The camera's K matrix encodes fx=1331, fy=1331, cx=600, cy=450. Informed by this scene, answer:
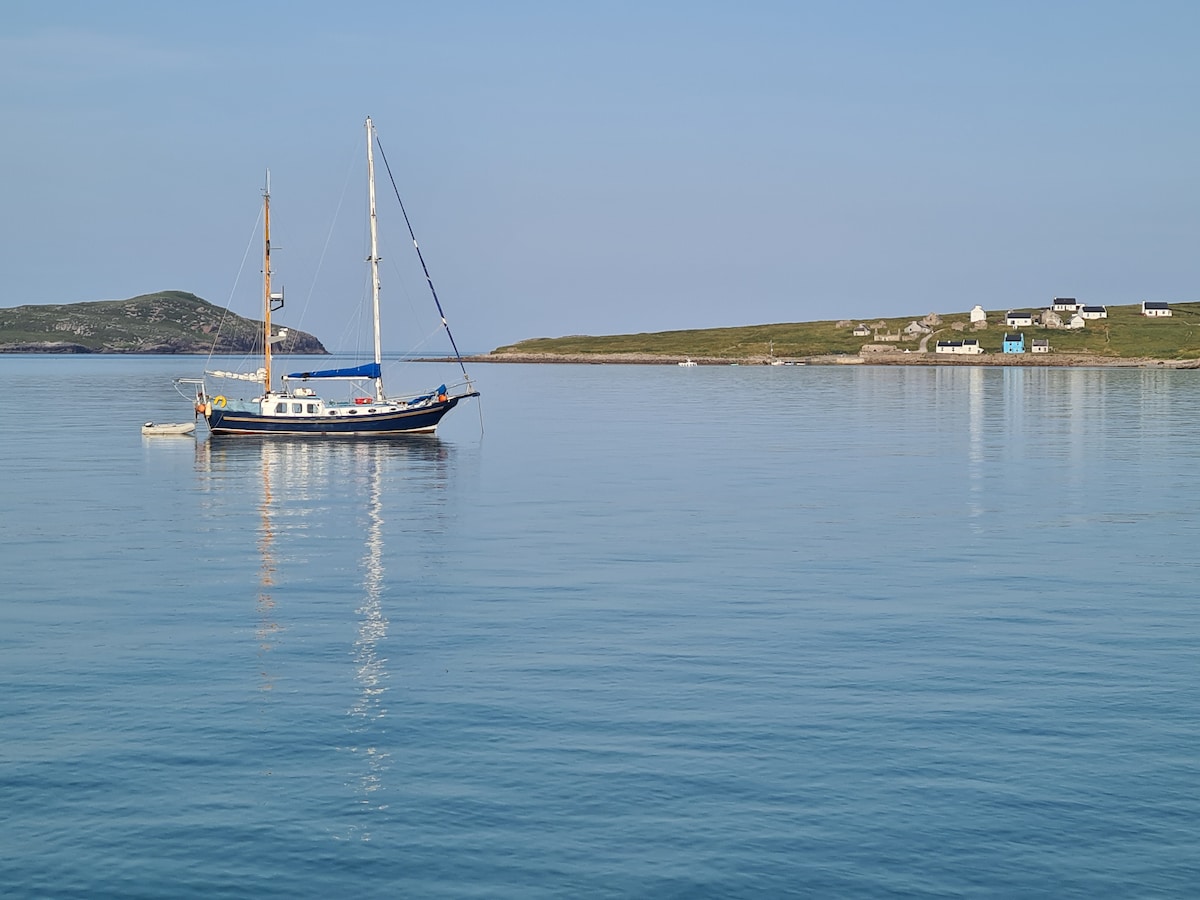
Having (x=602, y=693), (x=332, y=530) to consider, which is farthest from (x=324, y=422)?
(x=602, y=693)

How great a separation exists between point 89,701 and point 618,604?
1211 cm

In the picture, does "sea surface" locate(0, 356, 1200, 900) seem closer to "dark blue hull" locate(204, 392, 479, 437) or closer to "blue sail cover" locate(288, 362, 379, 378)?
"dark blue hull" locate(204, 392, 479, 437)

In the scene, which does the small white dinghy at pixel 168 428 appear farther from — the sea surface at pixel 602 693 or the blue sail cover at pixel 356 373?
the sea surface at pixel 602 693

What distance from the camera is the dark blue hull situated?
268 feet

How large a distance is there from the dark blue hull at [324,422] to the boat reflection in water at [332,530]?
2.59ft

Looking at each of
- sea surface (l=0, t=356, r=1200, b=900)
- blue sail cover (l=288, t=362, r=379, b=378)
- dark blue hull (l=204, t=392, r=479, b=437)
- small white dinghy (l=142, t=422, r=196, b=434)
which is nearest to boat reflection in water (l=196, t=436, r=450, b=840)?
sea surface (l=0, t=356, r=1200, b=900)

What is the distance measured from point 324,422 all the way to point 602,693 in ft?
202

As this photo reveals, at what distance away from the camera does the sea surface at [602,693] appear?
15633mm

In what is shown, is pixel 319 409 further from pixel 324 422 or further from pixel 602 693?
pixel 602 693

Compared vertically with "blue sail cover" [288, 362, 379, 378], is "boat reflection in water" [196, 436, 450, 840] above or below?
below

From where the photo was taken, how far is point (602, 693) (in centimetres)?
2242

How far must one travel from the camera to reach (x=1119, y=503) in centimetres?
4859

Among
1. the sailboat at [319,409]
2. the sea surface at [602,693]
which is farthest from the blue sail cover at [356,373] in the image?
the sea surface at [602,693]

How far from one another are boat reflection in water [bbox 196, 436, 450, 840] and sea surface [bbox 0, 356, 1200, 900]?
18cm
